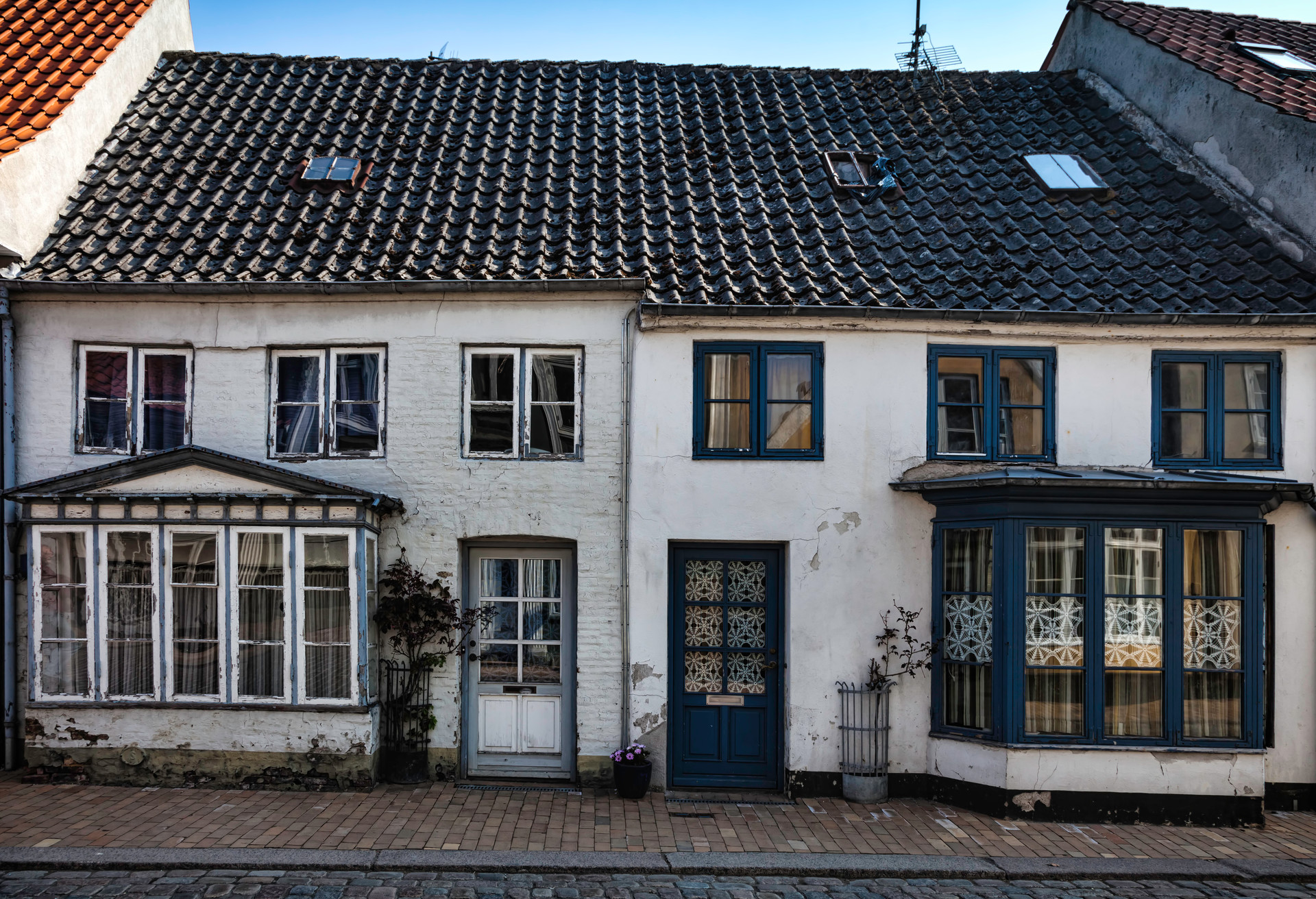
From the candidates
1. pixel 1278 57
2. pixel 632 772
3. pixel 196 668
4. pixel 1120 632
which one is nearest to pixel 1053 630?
pixel 1120 632

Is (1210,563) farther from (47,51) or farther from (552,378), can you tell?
(47,51)

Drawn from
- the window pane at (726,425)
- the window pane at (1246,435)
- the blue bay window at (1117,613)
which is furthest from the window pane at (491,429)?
the window pane at (1246,435)

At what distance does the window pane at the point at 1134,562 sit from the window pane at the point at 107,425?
1028 cm

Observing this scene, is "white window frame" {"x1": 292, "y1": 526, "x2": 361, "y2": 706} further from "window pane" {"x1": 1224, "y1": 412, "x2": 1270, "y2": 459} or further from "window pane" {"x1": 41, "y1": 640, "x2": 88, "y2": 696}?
"window pane" {"x1": 1224, "y1": 412, "x2": 1270, "y2": 459}

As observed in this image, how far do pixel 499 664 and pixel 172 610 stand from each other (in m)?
3.32

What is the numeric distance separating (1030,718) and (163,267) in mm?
10036

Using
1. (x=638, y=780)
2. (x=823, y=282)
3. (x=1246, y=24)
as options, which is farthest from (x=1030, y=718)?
(x=1246, y=24)

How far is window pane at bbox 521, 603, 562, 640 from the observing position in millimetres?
10070

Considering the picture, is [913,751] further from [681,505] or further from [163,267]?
[163,267]

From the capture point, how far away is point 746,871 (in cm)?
760

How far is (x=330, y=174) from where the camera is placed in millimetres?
11625

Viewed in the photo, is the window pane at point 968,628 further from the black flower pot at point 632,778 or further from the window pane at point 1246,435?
the black flower pot at point 632,778

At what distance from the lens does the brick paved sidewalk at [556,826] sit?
7.96 m

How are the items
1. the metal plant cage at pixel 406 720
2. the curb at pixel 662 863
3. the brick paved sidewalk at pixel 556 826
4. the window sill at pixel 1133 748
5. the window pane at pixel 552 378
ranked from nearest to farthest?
the curb at pixel 662 863, the brick paved sidewalk at pixel 556 826, the window sill at pixel 1133 748, the metal plant cage at pixel 406 720, the window pane at pixel 552 378
